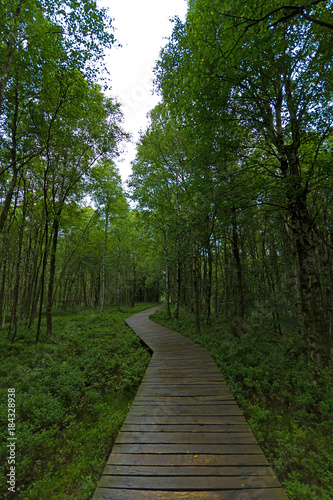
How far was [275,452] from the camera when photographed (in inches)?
129

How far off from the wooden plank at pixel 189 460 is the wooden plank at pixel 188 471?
0.17ft

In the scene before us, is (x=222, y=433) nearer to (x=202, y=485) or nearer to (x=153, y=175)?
(x=202, y=485)

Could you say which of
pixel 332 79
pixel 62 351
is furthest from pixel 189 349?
pixel 332 79

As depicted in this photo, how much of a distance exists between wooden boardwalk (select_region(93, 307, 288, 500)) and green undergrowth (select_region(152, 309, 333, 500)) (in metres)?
0.42

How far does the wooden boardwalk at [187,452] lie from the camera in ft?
7.57

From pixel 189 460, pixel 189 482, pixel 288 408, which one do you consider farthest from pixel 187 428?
pixel 288 408

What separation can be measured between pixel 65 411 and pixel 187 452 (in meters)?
3.20

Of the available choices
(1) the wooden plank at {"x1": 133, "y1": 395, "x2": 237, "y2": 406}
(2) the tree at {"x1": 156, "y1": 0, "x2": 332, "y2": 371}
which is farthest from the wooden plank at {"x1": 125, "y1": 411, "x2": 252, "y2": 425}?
(2) the tree at {"x1": 156, "y1": 0, "x2": 332, "y2": 371}

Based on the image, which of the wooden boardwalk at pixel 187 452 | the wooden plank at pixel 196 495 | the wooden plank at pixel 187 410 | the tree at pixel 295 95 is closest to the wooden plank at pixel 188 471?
the wooden boardwalk at pixel 187 452

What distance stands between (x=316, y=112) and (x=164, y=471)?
8.64 meters

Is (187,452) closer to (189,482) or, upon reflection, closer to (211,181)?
(189,482)

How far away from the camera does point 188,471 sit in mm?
2551

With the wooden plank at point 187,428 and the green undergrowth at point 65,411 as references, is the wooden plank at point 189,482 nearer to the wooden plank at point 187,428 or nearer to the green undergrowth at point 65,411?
the green undergrowth at point 65,411

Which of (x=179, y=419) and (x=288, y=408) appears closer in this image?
(x=179, y=419)
